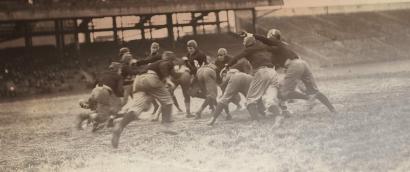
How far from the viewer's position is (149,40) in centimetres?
2812

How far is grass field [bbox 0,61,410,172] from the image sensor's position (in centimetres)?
479

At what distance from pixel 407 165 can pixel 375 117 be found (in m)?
2.44

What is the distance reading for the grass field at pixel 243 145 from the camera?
15.7 feet

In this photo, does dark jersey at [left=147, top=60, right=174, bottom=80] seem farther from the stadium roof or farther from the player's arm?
the stadium roof

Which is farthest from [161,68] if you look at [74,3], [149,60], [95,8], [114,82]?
[74,3]

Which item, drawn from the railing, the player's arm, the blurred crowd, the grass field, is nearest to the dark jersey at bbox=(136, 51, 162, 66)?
the player's arm

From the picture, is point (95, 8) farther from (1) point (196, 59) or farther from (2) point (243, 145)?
(2) point (243, 145)

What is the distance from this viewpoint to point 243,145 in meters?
5.69

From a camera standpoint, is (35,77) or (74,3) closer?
(35,77)

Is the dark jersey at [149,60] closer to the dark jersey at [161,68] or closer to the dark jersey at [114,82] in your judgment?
the dark jersey at [161,68]

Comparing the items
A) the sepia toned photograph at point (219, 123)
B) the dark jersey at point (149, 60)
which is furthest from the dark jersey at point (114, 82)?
the dark jersey at point (149, 60)

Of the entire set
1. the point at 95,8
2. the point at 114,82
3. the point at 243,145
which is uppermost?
the point at 95,8

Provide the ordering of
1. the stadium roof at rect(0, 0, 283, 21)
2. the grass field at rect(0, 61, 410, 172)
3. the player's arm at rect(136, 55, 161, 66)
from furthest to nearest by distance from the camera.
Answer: the stadium roof at rect(0, 0, 283, 21) < the player's arm at rect(136, 55, 161, 66) < the grass field at rect(0, 61, 410, 172)

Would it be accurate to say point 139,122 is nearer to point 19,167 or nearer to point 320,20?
point 19,167
